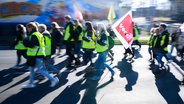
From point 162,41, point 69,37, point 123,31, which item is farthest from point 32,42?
point 162,41

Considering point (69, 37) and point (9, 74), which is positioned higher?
point (69, 37)

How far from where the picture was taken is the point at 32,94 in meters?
7.56

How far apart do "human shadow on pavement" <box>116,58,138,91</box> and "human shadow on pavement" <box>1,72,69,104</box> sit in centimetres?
196

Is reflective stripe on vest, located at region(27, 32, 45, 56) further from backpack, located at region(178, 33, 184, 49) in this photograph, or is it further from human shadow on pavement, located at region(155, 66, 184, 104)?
backpack, located at region(178, 33, 184, 49)

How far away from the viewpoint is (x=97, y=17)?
2498cm

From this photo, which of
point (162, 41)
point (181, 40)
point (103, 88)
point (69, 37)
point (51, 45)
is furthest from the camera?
point (181, 40)

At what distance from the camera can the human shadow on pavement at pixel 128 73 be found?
8611 mm

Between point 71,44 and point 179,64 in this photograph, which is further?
point 179,64

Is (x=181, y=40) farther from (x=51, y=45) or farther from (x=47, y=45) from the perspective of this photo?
(x=47, y=45)

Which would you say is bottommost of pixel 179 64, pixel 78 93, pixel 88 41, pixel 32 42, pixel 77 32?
pixel 179 64

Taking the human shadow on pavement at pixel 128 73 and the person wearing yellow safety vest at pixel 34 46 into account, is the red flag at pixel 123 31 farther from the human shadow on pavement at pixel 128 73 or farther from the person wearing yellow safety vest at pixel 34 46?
the person wearing yellow safety vest at pixel 34 46

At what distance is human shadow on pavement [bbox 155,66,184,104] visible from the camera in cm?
714

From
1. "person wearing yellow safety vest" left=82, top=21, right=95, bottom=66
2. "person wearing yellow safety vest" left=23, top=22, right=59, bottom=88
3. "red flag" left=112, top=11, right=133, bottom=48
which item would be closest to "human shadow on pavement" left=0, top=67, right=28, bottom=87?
"person wearing yellow safety vest" left=23, top=22, right=59, bottom=88

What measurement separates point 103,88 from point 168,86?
1882 millimetres
